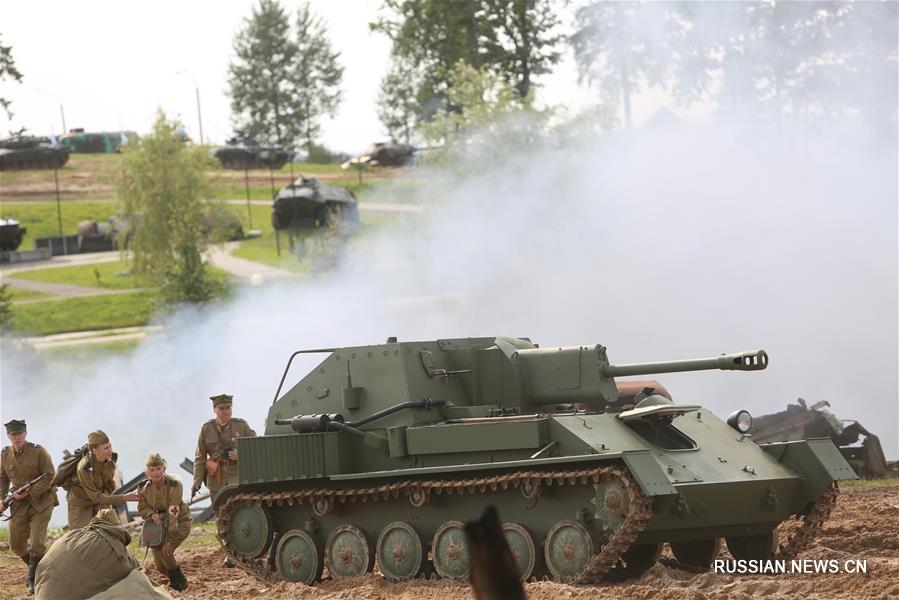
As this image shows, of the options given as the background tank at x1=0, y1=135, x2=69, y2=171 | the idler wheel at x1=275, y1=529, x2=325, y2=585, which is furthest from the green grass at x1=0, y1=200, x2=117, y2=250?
the idler wheel at x1=275, y1=529, x2=325, y2=585

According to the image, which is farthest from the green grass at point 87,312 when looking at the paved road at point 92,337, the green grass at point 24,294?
the green grass at point 24,294

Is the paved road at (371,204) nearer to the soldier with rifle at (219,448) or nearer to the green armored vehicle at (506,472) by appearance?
the soldier with rifle at (219,448)

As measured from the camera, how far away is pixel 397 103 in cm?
7338

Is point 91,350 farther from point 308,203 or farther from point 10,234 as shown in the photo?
point 10,234

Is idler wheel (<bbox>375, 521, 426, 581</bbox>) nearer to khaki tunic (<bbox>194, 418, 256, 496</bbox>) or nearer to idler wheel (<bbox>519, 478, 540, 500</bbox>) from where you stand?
idler wheel (<bbox>519, 478, 540, 500</bbox>)

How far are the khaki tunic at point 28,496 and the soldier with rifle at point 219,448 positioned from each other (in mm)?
1559

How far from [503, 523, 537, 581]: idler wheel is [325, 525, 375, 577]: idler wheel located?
1.49m

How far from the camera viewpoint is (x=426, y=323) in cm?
3247

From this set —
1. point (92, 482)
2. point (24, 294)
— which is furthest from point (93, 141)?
point (92, 482)

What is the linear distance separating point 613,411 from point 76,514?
4596mm

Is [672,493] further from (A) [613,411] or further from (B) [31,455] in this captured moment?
(B) [31,455]

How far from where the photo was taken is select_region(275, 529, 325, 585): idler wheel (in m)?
13.1

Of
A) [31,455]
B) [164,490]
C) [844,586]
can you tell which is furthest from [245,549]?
[844,586]

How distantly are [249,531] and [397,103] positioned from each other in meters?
61.0
